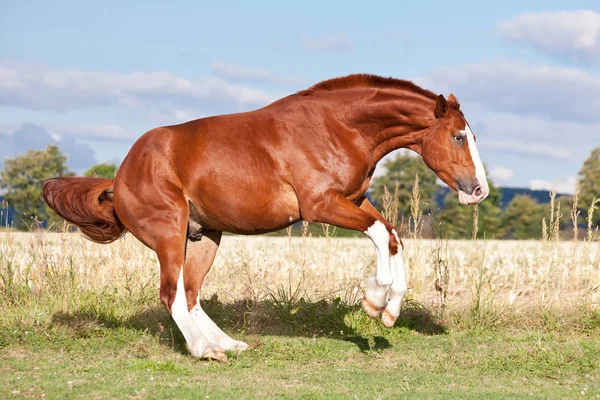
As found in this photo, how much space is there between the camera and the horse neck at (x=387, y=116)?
671cm

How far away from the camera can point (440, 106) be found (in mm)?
6508

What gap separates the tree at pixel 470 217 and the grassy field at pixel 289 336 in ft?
101

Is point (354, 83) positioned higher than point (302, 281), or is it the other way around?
point (354, 83)

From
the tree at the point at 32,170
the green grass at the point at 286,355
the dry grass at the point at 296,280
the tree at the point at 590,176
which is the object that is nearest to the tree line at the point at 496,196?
the tree at the point at 590,176

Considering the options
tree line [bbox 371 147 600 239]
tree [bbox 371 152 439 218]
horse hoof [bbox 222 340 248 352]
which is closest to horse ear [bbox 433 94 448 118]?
horse hoof [bbox 222 340 248 352]

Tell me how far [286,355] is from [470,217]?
1631 inches

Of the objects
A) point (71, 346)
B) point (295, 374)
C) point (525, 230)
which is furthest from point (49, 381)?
point (525, 230)

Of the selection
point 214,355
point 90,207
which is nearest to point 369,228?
point 214,355

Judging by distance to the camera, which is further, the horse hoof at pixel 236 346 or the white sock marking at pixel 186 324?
the horse hoof at pixel 236 346

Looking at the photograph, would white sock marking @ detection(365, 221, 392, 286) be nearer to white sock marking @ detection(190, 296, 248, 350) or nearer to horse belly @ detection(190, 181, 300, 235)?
horse belly @ detection(190, 181, 300, 235)

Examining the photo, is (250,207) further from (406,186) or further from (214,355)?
(406,186)

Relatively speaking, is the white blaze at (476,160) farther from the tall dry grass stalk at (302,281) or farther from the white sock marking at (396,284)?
the tall dry grass stalk at (302,281)

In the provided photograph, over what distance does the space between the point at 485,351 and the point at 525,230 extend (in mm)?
51894

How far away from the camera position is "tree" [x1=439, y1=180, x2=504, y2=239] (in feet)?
151
